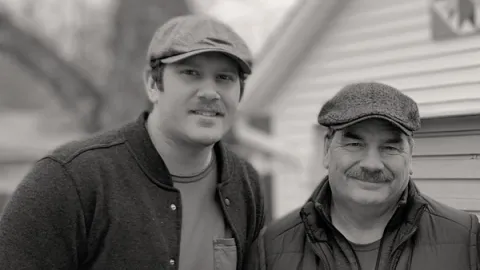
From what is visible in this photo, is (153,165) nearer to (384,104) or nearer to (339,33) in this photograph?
(384,104)

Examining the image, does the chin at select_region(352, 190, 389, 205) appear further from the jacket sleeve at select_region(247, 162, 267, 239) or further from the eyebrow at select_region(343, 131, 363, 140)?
the jacket sleeve at select_region(247, 162, 267, 239)

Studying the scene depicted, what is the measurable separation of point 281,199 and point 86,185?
6.51m

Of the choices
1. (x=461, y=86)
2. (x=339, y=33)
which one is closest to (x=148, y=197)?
(x=461, y=86)

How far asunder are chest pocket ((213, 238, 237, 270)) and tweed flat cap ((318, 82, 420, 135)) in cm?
78

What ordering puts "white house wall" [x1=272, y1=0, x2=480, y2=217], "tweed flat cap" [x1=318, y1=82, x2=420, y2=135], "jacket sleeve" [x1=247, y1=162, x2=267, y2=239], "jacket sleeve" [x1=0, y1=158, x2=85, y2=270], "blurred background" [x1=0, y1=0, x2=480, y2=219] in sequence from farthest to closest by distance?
1. "white house wall" [x1=272, y1=0, x2=480, y2=217]
2. "blurred background" [x1=0, y1=0, x2=480, y2=219]
3. "jacket sleeve" [x1=247, y1=162, x2=267, y2=239]
4. "jacket sleeve" [x1=0, y1=158, x2=85, y2=270]
5. "tweed flat cap" [x1=318, y1=82, x2=420, y2=135]

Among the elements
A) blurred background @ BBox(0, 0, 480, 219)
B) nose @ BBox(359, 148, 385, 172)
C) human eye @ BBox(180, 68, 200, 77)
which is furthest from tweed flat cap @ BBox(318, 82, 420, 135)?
blurred background @ BBox(0, 0, 480, 219)

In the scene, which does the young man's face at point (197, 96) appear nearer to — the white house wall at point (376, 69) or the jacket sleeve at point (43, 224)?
the jacket sleeve at point (43, 224)

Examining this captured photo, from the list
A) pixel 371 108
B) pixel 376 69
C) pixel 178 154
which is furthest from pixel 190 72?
pixel 376 69

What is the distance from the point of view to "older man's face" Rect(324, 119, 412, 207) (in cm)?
257

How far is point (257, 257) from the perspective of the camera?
287 centimetres

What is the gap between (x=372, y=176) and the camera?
2564mm

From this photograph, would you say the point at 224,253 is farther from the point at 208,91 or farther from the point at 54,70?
the point at 54,70

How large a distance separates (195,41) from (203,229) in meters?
0.88

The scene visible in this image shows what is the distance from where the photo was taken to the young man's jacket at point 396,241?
2.55m
